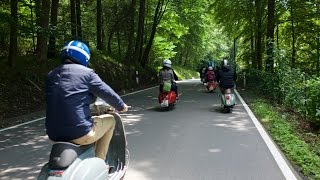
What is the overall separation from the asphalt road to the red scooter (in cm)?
130

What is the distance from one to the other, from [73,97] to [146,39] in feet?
123

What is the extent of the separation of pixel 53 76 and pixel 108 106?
0.84 meters

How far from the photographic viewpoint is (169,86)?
14797mm

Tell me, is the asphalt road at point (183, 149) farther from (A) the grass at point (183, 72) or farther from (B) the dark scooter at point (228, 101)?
(A) the grass at point (183, 72)

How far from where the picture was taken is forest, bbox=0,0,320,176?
1470 cm

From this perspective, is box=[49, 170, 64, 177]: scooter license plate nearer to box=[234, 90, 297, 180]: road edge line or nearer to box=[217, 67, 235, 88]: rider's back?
box=[234, 90, 297, 180]: road edge line

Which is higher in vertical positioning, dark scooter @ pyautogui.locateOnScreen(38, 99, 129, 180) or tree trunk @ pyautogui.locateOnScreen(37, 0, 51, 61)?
tree trunk @ pyautogui.locateOnScreen(37, 0, 51, 61)

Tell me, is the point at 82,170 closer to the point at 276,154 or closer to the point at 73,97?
the point at 73,97

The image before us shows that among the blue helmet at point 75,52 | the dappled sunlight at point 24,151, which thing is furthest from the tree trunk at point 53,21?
the blue helmet at point 75,52

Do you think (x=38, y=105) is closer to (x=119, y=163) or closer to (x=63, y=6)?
(x=119, y=163)

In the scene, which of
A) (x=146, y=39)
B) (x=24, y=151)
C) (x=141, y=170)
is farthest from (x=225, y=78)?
(x=146, y=39)

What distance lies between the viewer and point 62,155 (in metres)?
4.19

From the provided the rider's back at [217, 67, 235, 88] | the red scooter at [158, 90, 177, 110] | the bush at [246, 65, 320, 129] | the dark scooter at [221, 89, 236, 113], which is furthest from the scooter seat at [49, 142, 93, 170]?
the rider's back at [217, 67, 235, 88]

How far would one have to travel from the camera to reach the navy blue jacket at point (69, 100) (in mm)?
4406
